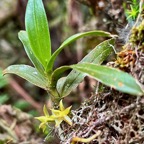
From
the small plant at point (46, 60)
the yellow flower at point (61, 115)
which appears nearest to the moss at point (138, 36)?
the small plant at point (46, 60)

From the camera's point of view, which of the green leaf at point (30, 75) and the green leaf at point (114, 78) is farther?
the green leaf at point (30, 75)

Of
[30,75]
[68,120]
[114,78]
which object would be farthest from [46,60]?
[114,78]

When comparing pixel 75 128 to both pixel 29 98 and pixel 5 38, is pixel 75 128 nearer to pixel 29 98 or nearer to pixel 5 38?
pixel 29 98

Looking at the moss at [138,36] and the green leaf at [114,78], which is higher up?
the moss at [138,36]

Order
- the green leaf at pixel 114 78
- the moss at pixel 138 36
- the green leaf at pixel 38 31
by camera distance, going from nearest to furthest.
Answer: the green leaf at pixel 114 78
the moss at pixel 138 36
the green leaf at pixel 38 31

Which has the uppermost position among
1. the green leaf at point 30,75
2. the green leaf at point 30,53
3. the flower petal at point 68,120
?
the green leaf at point 30,53

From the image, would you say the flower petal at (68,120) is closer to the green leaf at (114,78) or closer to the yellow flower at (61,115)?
the yellow flower at (61,115)

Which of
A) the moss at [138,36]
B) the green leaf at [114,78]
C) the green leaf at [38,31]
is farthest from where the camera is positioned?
the green leaf at [38,31]

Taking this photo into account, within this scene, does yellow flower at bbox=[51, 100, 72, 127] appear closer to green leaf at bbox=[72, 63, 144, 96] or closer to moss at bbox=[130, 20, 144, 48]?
green leaf at bbox=[72, 63, 144, 96]
